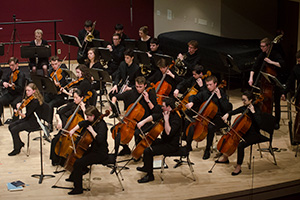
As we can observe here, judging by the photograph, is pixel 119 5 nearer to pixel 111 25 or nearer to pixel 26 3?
pixel 111 25

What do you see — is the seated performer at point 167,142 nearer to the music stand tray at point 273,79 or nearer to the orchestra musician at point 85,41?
the music stand tray at point 273,79

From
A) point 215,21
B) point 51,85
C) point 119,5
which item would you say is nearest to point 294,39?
point 215,21

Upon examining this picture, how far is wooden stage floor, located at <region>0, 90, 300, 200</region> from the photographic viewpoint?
5.36 metres

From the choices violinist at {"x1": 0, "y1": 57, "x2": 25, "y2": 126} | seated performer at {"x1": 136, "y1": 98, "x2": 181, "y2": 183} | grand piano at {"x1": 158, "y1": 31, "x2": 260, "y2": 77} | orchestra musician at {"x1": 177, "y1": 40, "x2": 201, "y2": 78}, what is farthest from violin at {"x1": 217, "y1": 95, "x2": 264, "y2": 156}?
violinist at {"x1": 0, "y1": 57, "x2": 25, "y2": 126}

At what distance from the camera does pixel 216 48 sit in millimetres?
8797

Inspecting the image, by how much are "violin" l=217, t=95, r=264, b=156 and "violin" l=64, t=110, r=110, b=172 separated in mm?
1554

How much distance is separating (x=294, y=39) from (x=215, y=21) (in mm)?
2316

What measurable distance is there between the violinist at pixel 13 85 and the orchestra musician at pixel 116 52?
1677 millimetres

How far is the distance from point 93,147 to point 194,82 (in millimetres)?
2070

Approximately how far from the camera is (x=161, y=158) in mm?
6391

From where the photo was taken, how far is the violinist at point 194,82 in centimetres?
664

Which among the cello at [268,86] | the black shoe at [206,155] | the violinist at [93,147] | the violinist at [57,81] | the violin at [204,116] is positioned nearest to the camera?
the violinist at [93,147]

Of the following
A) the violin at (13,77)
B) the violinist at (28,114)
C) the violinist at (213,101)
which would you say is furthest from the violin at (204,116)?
the violin at (13,77)

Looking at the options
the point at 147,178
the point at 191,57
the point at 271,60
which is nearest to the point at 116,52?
the point at 191,57
